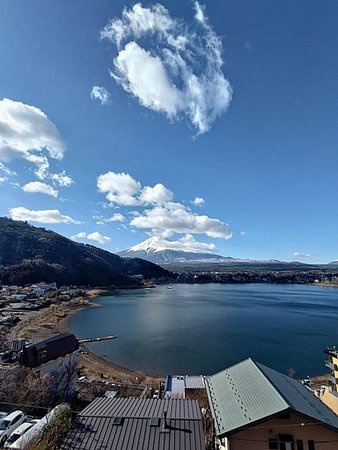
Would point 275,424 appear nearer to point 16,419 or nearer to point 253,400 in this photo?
point 253,400

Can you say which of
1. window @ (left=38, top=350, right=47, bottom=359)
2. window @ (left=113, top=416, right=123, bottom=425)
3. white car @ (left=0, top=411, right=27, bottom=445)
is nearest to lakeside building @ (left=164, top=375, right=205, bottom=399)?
window @ (left=38, top=350, right=47, bottom=359)

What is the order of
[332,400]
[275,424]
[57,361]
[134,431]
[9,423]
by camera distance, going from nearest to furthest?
[134,431] < [275,424] < [9,423] < [332,400] < [57,361]

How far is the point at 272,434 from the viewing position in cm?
646

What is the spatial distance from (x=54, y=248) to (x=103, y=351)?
79022 millimetres

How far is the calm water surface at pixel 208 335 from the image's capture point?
80.7ft

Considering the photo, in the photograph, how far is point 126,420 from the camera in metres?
6.09

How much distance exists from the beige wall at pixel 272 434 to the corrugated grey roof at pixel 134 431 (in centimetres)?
101

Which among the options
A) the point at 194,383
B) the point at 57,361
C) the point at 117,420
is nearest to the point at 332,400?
the point at 194,383

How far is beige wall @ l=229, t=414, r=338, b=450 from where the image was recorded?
642 centimetres

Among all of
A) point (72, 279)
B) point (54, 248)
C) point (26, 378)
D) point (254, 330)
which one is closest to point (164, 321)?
point (254, 330)

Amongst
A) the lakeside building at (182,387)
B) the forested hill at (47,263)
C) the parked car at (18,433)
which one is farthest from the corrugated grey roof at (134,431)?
the forested hill at (47,263)

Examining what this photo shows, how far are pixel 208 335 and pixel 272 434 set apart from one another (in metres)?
28.5

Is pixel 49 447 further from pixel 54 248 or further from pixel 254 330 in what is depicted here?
pixel 54 248

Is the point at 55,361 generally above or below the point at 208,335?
above
